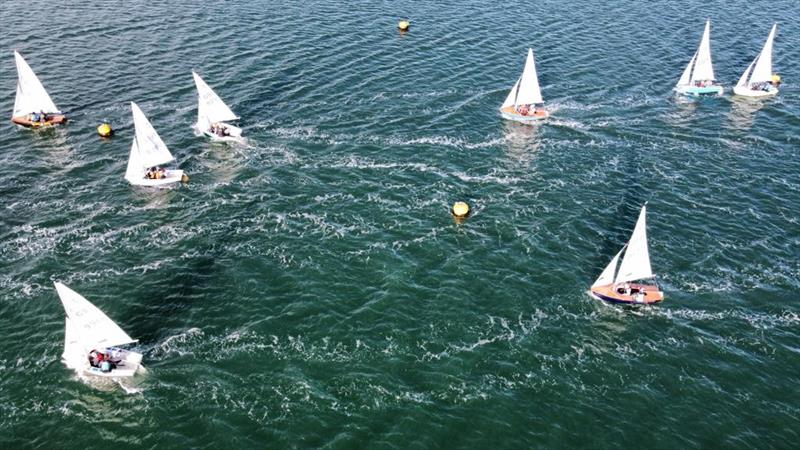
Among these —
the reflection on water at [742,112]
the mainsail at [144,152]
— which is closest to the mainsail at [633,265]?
the reflection on water at [742,112]

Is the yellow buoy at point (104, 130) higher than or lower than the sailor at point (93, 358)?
higher

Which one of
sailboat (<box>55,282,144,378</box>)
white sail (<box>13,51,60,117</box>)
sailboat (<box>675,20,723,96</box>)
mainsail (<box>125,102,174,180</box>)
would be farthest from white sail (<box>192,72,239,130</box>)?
sailboat (<box>675,20,723,96</box>)

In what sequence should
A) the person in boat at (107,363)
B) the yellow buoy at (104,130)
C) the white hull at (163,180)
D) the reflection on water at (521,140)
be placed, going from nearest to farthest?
1. the person in boat at (107,363)
2. the white hull at (163,180)
3. the reflection on water at (521,140)
4. the yellow buoy at (104,130)

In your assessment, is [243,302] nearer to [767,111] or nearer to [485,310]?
[485,310]

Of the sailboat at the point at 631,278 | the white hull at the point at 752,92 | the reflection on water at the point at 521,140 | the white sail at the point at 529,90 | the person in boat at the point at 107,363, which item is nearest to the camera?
the person in boat at the point at 107,363

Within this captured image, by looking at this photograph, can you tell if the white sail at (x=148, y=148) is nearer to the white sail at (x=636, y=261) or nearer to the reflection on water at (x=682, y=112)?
the white sail at (x=636, y=261)

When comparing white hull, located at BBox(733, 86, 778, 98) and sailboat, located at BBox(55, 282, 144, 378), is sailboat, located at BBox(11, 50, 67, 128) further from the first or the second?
white hull, located at BBox(733, 86, 778, 98)
